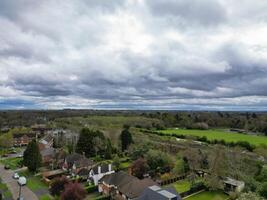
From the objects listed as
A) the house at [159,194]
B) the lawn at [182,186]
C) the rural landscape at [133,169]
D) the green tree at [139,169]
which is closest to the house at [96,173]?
the rural landscape at [133,169]

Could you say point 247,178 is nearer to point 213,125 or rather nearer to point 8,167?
point 8,167

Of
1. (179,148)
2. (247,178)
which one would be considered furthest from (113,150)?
(247,178)

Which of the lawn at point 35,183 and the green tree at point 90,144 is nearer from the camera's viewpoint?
the lawn at point 35,183

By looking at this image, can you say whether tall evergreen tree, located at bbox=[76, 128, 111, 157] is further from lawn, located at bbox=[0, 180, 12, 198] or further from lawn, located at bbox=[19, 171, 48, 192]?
lawn, located at bbox=[0, 180, 12, 198]

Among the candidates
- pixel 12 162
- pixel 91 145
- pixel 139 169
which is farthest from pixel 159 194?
pixel 12 162

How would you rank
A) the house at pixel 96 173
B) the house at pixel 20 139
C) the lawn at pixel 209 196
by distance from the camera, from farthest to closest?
the house at pixel 20 139 → the house at pixel 96 173 → the lawn at pixel 209 196

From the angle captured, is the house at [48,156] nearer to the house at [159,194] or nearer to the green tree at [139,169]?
the green tree at [139,169]
